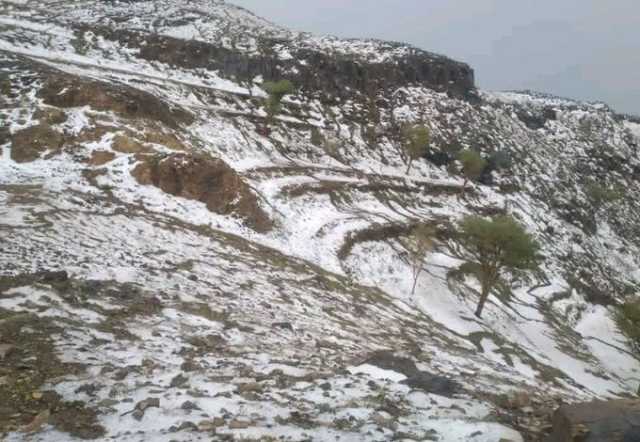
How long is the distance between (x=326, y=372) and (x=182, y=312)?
18.6 ft

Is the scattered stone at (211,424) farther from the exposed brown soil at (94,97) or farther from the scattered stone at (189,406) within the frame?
the exposed brown soil at (94,97)

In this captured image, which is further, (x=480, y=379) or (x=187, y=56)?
(x=187, y=56)

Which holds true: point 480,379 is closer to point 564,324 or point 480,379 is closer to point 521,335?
point 521,335

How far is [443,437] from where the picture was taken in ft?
25.5

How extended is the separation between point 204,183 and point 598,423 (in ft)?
96.9

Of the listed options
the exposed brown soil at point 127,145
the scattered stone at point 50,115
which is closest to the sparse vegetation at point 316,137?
the exposed brown soil at point 127,145

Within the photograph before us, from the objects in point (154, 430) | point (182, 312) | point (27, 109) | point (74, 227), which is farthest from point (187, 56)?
point (154, 430)

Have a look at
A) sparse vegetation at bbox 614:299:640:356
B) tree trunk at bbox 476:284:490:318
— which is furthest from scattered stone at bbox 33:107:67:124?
sparse vegetation at bbox 614:299:640:356

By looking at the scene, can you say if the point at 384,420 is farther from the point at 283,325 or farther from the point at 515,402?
the point at 283,325

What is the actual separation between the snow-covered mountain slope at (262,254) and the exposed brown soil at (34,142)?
16cm

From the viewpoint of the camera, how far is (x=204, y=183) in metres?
32.8

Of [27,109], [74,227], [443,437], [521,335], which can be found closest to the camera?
[443,437]

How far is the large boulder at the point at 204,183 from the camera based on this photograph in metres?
31.5

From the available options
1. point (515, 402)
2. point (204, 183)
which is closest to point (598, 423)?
point (515, 402)
